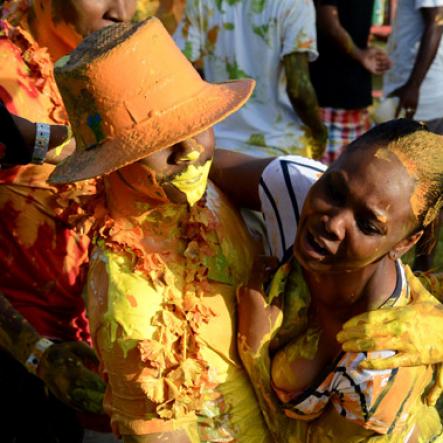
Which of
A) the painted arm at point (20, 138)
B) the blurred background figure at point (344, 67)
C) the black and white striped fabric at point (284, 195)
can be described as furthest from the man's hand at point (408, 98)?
the black and white striped fabric at point (284, 195)

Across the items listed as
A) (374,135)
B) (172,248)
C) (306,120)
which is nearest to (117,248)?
(172,248)

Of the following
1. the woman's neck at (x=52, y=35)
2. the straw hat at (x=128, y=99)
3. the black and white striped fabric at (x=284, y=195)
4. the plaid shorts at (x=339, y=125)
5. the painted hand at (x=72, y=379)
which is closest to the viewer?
the straw hat at (x=128, y=99)

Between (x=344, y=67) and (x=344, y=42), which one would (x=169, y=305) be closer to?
(x=344, y=42)

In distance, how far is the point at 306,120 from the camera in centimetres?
399

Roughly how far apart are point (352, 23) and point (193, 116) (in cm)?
315

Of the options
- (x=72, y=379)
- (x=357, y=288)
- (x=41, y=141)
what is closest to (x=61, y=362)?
(x=72, y=379)

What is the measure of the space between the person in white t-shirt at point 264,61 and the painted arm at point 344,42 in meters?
0.65

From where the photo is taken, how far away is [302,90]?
3842 millimetres

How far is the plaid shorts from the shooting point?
4.73 meters

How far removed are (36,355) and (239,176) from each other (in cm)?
92

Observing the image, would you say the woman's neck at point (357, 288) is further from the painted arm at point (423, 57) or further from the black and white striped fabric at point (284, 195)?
the painted arm at point (423, 57)

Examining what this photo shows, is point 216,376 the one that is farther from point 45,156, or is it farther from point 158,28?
point 45,156

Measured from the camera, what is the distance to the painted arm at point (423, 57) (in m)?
4.34

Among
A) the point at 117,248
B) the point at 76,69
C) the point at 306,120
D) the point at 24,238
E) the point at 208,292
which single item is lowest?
the point at 306,120
